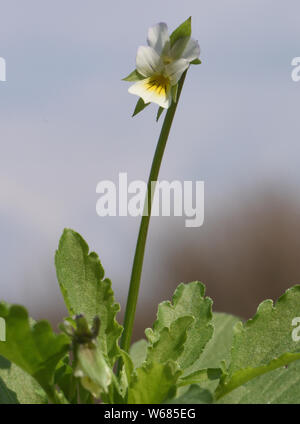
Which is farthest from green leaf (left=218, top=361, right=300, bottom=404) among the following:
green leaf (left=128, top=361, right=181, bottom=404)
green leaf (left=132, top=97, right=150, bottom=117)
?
green leaf (left=132, top=97, right=150, bottom=117)

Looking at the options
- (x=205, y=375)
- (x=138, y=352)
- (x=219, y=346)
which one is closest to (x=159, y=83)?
(x=205, y=375)

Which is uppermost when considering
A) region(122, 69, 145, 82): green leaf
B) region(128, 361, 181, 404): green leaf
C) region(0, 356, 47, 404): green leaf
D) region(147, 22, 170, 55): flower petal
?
region(147, 22, 170, 55): flower petal

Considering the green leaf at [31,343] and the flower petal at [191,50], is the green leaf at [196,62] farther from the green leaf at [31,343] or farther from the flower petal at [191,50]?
the green leaf at [31,343]

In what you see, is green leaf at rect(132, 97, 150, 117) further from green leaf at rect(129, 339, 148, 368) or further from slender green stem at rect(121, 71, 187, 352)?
green leaf at rect(129, 339, 148, 368)

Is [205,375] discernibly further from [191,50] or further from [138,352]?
[138,352]

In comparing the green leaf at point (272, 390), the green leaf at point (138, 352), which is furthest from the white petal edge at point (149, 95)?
the green leaf at point (138, 352)

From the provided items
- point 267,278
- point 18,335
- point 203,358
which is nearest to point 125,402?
point 18,335
